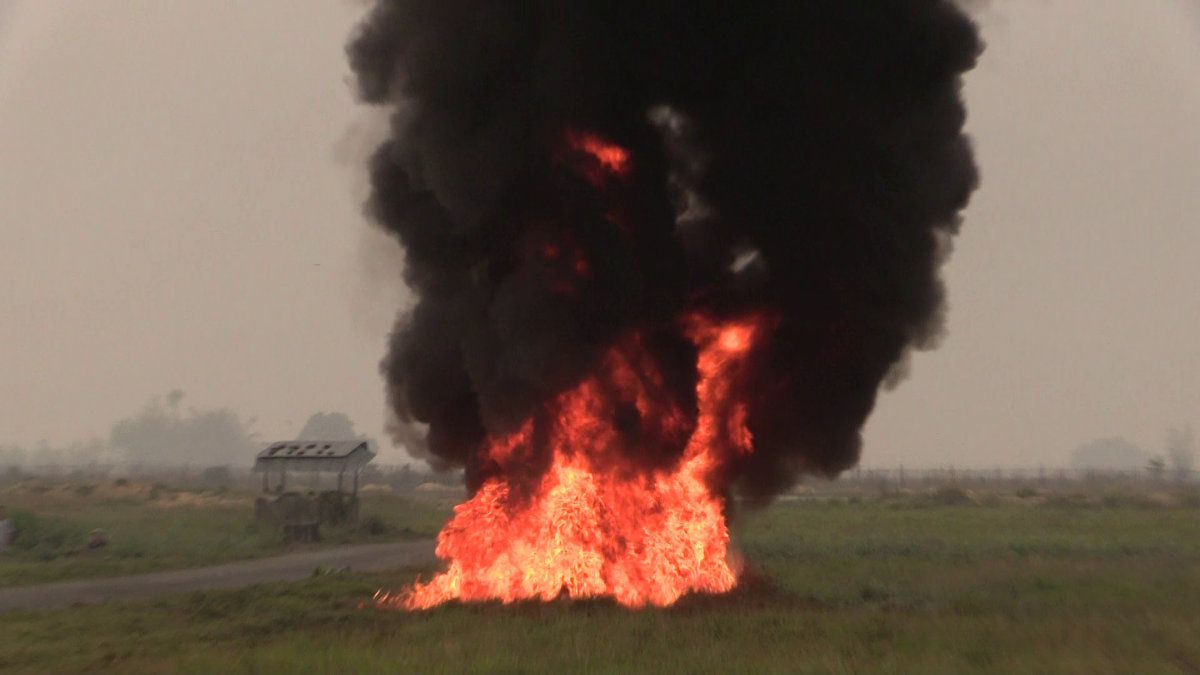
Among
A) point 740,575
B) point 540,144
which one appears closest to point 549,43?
point 540,144

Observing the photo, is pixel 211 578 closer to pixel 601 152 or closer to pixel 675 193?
pixel 601 152

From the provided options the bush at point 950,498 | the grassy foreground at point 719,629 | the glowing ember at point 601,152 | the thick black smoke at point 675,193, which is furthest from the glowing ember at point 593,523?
the bush at point 950,498

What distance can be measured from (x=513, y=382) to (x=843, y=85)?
9817 millimetres

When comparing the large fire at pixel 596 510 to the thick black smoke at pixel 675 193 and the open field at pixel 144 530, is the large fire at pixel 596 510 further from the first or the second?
the open field at pixel 144 530

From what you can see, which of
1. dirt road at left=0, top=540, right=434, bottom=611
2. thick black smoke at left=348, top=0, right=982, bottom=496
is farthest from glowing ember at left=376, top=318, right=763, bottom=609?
dirt road at left=0, top=540, right=434, bottom=611

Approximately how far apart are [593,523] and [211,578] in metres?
10.3

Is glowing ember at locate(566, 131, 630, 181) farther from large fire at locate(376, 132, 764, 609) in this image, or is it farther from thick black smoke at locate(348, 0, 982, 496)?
thick black smoke at locate(348, 0, 982, 496)

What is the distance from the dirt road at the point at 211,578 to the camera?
19.8 meters

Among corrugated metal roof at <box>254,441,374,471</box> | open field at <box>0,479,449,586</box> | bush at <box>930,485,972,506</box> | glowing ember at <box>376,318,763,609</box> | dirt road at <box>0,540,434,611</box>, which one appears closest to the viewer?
glowing ember at <box>376,318,763,609</box>

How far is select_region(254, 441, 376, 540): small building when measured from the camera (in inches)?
1400

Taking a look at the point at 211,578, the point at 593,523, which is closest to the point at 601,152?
the point at 593,523

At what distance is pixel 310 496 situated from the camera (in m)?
37.6

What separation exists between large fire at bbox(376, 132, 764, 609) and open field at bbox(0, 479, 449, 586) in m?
9.99

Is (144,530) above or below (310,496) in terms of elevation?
below
